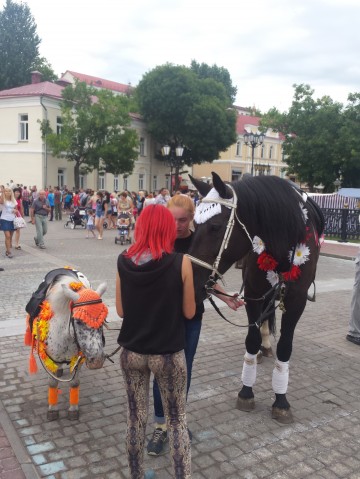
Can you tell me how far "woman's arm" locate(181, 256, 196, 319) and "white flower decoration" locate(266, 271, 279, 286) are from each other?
1.44 m

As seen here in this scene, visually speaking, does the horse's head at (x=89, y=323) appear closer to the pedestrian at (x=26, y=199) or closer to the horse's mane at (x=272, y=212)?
the horse's mane at (x=272, y=212)

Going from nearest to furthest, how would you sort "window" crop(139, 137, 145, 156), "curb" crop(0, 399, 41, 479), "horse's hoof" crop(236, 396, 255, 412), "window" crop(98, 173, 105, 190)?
"curb" crop(0, 399, 41, 479) → "horse's hoof" crop(236, 396, 255, 412) → "window" crop(98, 173, 105, 190) → "window" crop(139, 137, 145, 156)

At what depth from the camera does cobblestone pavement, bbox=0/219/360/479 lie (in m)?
3.09

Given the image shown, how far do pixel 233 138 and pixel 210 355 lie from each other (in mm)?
42035

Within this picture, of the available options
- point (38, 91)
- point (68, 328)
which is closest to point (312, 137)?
point (38, 91)

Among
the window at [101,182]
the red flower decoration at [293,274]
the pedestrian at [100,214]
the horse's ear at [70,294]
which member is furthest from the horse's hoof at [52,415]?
the window at [101,182]

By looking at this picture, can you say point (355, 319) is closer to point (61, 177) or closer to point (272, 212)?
point (272, 212)

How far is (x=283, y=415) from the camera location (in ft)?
12.3

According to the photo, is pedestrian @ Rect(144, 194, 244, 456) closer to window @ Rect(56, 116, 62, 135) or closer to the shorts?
the shorts

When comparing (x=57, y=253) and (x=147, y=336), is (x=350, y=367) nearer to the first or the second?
(x=147, y=336)

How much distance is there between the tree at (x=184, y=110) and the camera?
136 feet

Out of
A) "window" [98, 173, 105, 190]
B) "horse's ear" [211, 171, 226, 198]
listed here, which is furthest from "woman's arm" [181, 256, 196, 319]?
"window" [98, 173, 105, 190]

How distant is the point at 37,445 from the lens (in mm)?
3307

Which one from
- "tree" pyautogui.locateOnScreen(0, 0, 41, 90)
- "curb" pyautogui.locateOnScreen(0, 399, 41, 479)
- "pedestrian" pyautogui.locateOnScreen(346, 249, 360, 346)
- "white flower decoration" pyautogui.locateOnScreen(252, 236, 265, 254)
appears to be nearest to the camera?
"curb" pyautogui.locateOnScreen(0, 399, 41, 479)
